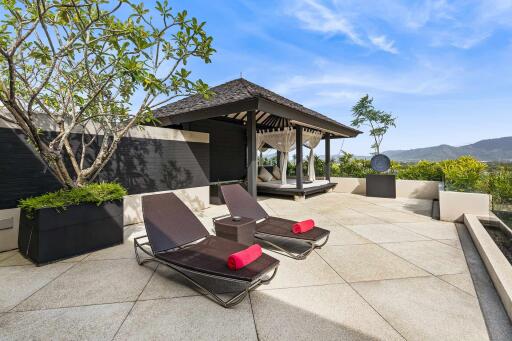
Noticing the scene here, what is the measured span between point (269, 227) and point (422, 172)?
30.8 feet

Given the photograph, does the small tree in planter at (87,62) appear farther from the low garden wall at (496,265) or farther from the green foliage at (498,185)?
the green foliage at (498,185)

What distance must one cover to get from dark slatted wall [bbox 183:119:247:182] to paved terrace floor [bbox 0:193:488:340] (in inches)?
262

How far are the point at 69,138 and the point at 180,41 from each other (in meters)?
3.11

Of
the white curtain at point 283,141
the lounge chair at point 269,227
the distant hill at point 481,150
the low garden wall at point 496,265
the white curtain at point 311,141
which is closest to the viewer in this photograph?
the low garden wall at point 496,265

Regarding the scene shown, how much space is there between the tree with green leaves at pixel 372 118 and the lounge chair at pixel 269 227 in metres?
27.6

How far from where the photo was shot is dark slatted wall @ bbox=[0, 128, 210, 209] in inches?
155

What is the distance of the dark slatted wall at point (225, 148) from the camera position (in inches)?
400

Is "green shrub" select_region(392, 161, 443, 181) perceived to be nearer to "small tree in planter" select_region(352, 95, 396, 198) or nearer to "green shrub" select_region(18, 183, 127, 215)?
"green shrub" select_region(18, 183, 127, 215)

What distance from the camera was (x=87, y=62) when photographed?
3.64 m

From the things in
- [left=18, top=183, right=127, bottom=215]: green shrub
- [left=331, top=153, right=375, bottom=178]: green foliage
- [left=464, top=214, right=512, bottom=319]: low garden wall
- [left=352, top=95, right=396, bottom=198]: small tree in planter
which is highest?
[left=352, top=95, right=396, bottom=198]: small tree in planter

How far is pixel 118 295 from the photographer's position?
258 cm

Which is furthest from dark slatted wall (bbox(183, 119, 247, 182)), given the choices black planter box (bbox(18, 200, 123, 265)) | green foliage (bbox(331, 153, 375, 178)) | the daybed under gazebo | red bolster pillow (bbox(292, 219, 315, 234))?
red bolster pillow (bbox(292, 219, 315, 234))

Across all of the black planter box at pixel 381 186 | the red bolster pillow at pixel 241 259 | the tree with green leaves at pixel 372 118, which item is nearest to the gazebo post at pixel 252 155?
the red bolster pillow at pixel 241 259

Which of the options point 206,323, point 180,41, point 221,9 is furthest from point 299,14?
point 206,323
